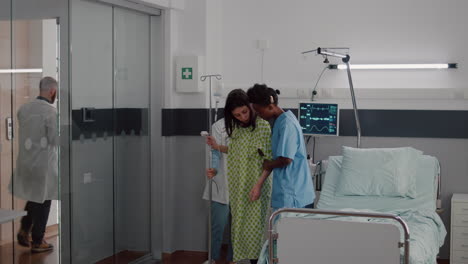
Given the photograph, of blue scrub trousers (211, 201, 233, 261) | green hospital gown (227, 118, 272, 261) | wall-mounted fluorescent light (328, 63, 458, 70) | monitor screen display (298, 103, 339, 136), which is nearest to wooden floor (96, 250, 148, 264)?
blue scrub trousers (211, 201, 233, 261)

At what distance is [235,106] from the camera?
489cm

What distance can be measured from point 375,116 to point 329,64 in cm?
74

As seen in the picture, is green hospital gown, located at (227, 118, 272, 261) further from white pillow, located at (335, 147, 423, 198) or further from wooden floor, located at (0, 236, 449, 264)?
wooden floor, located at (0, 236, 449, 264)

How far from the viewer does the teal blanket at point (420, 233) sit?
4219 mm

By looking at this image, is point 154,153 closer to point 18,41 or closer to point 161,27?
point 161,27

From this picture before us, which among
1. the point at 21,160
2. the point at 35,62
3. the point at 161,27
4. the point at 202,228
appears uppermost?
the point at 161,27

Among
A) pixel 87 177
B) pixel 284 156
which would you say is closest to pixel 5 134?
pixel 87 177

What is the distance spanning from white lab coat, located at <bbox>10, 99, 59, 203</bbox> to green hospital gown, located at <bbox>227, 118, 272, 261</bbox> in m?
1.46

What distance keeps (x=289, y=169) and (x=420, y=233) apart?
1070mm

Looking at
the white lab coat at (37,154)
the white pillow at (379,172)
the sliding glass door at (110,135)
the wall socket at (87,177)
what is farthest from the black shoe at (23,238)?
the white pillow at (379,172)

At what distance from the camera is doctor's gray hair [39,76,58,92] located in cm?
486

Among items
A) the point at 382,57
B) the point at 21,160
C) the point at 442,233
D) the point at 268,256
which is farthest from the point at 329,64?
the point at 21,160

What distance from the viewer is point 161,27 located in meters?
6.55

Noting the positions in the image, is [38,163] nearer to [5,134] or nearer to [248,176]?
[5,134]
